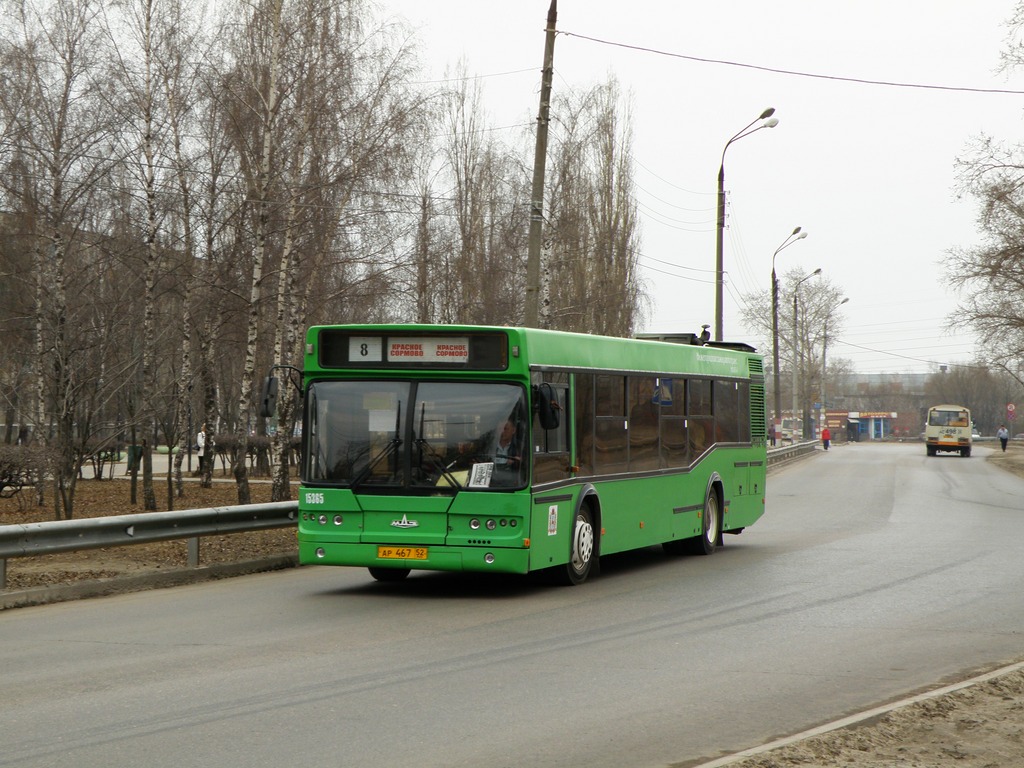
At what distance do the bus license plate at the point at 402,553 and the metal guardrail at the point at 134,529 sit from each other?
274cm

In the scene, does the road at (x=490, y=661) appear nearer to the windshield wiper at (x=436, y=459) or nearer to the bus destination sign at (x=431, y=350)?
the windshield wiper at (x=436, y=459)

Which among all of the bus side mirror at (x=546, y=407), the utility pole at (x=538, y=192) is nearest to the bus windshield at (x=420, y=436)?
the bus side mirror at (x=546, y=407)

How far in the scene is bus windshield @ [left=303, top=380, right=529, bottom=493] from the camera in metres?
12.6

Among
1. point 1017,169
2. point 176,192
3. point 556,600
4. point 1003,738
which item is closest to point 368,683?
point 1003,738

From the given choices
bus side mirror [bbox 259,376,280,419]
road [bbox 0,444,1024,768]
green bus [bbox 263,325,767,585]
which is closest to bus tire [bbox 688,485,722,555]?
road [bbox 0,444,1024,768]

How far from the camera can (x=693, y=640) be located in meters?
10.2

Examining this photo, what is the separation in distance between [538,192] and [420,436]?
1091 centimetres

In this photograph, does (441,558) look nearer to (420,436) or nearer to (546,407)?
(420,436)

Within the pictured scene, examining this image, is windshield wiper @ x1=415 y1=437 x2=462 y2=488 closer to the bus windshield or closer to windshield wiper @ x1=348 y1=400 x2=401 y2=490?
the bus windshield

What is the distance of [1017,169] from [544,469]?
31.3m

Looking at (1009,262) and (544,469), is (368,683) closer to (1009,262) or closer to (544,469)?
(544,469)

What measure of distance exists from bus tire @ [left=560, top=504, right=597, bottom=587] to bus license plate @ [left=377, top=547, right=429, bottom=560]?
1.82 meters

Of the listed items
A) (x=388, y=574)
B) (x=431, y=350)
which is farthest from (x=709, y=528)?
(x=431, y=350)

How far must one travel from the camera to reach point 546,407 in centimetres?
1266
